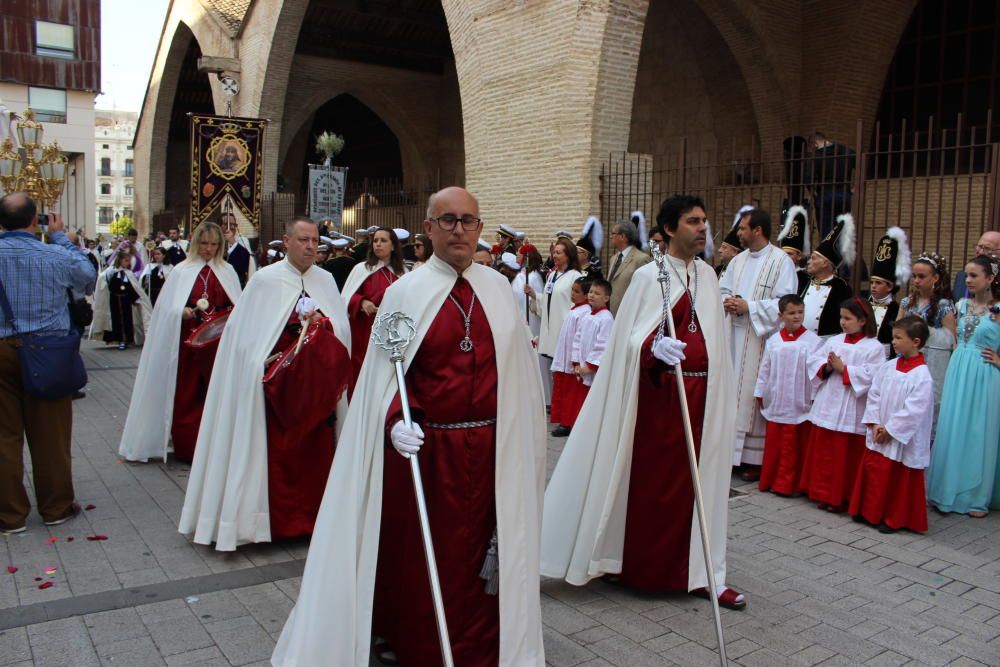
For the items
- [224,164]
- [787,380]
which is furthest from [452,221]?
[224,164]

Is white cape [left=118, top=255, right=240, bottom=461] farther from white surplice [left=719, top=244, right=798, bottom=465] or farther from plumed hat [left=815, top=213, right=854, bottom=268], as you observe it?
plumed hat [left=815, top=213, right=854, bottom=268]

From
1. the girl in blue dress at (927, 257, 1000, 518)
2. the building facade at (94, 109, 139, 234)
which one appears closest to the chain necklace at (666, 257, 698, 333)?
the girl in blue dress at (927, 257, 1000, 518)

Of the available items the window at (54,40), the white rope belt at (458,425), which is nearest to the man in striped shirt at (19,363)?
the white rope belt at (458,425)

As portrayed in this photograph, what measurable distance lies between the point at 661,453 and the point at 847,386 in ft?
8.12

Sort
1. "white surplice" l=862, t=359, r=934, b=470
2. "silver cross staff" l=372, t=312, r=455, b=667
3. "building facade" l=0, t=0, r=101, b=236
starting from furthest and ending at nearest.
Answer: "building facade" l=0, t=0, r=101, b=236 < "white surplice" l=862, t=359, r=934, b=470 < "silver cross staff" l=372, t=312, r=455, b=667

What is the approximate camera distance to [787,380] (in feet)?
22.0

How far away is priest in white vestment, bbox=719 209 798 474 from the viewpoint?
709cm

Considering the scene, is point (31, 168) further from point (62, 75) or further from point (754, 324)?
point (62, 75)

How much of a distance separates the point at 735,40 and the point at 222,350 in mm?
13770

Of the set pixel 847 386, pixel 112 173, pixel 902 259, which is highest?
pixel 112 173

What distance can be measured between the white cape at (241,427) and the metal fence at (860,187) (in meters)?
5.89

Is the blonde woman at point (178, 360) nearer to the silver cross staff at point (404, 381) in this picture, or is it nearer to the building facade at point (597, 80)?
the silver cross staff at point (404, 381)

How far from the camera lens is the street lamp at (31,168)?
12.5m

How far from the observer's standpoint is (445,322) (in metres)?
3.37
